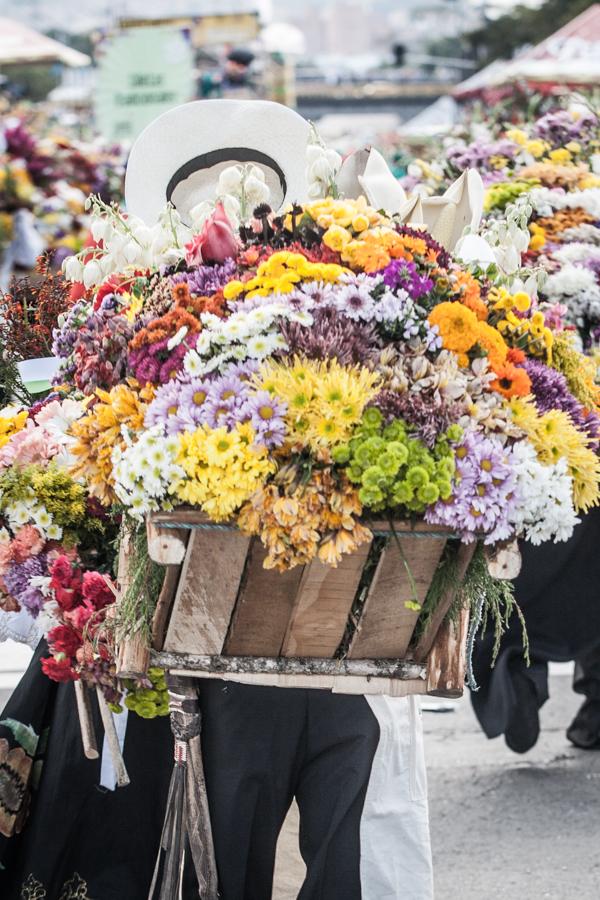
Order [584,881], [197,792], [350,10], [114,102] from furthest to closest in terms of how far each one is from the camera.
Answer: [350,10] → [114,102] → [584,881] → [197,792]

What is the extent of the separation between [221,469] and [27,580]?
74 cm

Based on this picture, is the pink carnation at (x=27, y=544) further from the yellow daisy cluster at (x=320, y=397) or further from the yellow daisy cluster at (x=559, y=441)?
the yellow daisy cluster at (x=559, y=441)

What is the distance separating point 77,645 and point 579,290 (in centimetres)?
209

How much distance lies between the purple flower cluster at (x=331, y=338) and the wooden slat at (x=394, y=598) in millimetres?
318

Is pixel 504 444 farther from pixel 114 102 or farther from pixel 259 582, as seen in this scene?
pixel 114 102

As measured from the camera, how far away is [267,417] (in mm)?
2045

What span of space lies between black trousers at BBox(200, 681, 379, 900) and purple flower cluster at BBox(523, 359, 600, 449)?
2.54 ft

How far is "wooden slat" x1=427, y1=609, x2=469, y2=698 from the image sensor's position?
7.70ft

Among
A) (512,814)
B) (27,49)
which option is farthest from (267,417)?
(27,49)

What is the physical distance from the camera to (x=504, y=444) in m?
2.14

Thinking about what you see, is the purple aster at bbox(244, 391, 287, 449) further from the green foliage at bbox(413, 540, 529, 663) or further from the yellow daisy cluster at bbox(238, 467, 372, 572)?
the green foliage at bbox(413, 540, 529, 663)

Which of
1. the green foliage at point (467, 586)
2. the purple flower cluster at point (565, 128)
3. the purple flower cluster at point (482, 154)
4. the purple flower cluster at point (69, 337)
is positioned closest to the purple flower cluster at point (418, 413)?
the green foliage at point (467, 586)

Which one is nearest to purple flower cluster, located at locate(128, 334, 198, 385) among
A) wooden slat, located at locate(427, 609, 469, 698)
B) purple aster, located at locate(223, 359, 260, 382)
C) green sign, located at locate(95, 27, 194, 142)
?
purple aster, located at locate(223, 359, 260, 382)

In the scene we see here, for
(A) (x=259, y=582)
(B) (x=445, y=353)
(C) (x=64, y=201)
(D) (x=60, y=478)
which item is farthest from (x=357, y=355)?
(C) (x=64, y=201)
